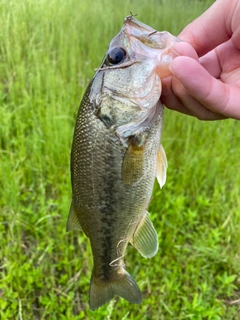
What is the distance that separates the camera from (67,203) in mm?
2062

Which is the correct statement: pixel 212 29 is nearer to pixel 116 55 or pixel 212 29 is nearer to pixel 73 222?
pixel 116 55

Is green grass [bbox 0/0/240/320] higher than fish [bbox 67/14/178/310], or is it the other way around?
fish [bbox 67/14/178/310]

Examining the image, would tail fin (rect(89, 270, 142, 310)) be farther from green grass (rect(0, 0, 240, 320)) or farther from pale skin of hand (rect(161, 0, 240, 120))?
pale skin of hand (rect(161, 0, 240, 120))

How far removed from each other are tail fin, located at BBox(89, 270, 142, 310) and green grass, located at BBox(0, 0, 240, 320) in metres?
0.22

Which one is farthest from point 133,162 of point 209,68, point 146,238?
point 209,68

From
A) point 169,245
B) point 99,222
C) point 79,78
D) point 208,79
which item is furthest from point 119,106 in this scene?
point 79,78

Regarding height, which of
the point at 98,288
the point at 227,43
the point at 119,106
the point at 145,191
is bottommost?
the point at 98,288

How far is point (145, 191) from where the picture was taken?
1203 mm

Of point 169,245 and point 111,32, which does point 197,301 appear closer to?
point 169,245

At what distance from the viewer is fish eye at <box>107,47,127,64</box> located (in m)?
1.12

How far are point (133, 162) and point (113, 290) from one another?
644mm

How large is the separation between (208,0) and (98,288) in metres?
4.67

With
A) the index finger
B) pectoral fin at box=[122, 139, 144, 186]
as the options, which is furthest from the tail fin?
the index finger

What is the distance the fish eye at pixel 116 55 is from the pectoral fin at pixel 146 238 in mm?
623
